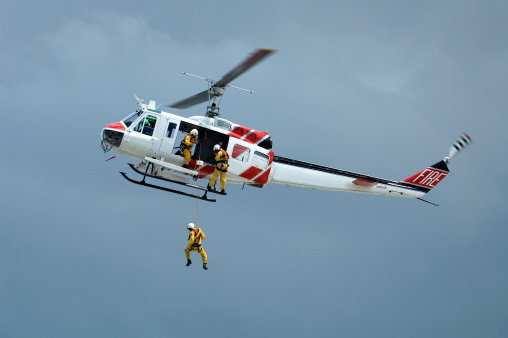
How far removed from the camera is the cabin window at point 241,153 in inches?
968

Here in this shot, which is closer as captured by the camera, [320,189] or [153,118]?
[153,118]

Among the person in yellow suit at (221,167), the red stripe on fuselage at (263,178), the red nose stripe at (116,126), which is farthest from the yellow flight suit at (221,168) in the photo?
the red nose stripe at (116,126)

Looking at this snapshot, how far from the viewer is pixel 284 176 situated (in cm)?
2578

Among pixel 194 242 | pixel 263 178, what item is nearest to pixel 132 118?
pixel 194 242

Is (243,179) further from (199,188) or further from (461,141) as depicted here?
(461,141)

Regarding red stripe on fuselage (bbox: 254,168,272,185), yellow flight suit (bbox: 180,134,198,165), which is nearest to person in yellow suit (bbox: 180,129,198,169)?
yellow flight suit (bbox: 180,134,198,165)

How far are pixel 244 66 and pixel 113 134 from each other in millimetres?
4998

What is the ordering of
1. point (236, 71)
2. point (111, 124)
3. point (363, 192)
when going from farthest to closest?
point (363, 192)
point (111, 124)
point (236, 71)

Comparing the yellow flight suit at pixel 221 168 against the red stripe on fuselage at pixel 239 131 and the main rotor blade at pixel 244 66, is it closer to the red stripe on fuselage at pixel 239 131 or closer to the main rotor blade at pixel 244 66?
the red stripe on fuselage at pixel 239 131

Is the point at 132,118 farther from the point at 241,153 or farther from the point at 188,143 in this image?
the point at 241,153

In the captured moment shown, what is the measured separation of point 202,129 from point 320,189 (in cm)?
503

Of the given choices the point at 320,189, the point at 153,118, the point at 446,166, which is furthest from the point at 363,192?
the point at 153,118

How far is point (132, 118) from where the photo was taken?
2394 centimetres

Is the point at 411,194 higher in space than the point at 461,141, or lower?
lower
